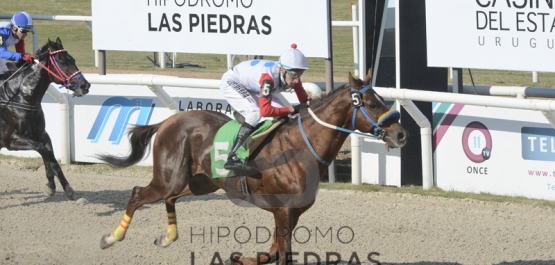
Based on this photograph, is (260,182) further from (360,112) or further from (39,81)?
(39,81)

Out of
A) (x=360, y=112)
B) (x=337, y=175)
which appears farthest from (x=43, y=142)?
(x=360, y=112)

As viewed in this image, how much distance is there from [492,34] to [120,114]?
4.60m

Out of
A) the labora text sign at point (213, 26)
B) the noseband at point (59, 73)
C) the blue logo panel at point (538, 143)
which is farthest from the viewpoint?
the labora text sign at point (213, 26)

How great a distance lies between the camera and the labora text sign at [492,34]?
884 centimetres

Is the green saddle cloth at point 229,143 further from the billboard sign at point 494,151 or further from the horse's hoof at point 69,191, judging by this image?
the billboard sign at point 494,151

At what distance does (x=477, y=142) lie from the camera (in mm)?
9359

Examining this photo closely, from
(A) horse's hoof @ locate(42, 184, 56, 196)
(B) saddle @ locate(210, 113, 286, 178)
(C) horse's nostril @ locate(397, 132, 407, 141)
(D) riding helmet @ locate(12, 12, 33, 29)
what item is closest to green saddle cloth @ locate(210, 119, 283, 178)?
(B) saddle @ locate(210, 113, 286, 178)

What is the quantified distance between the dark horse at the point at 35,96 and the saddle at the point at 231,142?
261 cm

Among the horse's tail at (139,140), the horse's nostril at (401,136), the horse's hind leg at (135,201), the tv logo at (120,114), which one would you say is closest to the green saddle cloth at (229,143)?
the horse's hind leg at (135,201)

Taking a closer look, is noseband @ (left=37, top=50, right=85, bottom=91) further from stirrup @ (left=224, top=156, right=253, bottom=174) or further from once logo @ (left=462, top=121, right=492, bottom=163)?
once logo @ (left=462, top=121, right=492, bottom=163)

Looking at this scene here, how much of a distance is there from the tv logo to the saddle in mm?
4177

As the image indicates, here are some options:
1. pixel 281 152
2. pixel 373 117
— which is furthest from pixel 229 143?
pixel 373 117

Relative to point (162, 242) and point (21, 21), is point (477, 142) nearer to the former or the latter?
point (162, 242)

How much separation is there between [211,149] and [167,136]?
431mm
